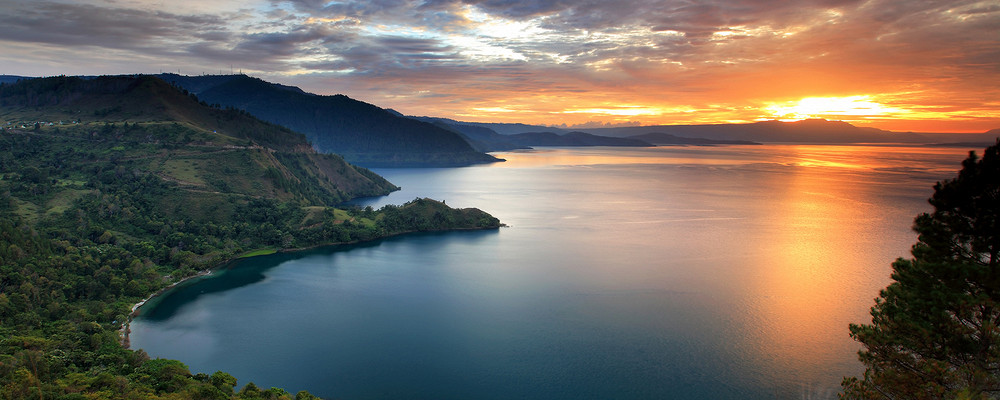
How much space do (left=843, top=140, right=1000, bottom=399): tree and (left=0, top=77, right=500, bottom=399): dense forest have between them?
28.6 m

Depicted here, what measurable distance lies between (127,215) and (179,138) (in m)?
31.7

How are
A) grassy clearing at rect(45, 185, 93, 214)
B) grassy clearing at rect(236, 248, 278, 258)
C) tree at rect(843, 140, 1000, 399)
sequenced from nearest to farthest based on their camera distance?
1. tree at rect(843, 140, 1000, 399)
2. grassy clearing at rect(45, 185, 93, 214)
3. grassy clearing at rect(236, 248, 278, 258)

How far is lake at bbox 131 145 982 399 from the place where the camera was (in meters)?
33.5

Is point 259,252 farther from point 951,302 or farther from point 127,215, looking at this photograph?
point 951,302

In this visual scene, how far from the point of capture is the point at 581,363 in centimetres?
3522

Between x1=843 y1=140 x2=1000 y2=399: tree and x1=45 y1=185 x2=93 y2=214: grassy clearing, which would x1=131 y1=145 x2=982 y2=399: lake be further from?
x1=45 y1=185 x2=93 y2=214: grassy clearing

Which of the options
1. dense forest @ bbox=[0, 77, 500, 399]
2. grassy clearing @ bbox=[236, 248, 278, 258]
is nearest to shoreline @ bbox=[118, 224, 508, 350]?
grassy clearing @ bbox=[236, 248, 278, 258]

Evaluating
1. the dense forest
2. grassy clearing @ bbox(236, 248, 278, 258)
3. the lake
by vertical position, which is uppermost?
the dense forest

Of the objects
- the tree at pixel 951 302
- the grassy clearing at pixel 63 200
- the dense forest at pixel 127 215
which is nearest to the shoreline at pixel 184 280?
the dense forest at pixel 127 215

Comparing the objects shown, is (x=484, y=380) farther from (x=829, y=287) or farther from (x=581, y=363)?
(x=829, y=287)

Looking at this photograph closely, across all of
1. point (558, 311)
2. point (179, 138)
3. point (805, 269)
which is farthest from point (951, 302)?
point (179, 138)

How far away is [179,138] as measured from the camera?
93.2 m

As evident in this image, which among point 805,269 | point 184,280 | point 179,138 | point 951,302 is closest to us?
point 951,302

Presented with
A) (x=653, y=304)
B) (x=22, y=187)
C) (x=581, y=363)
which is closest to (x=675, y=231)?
(x=653, y=304)
